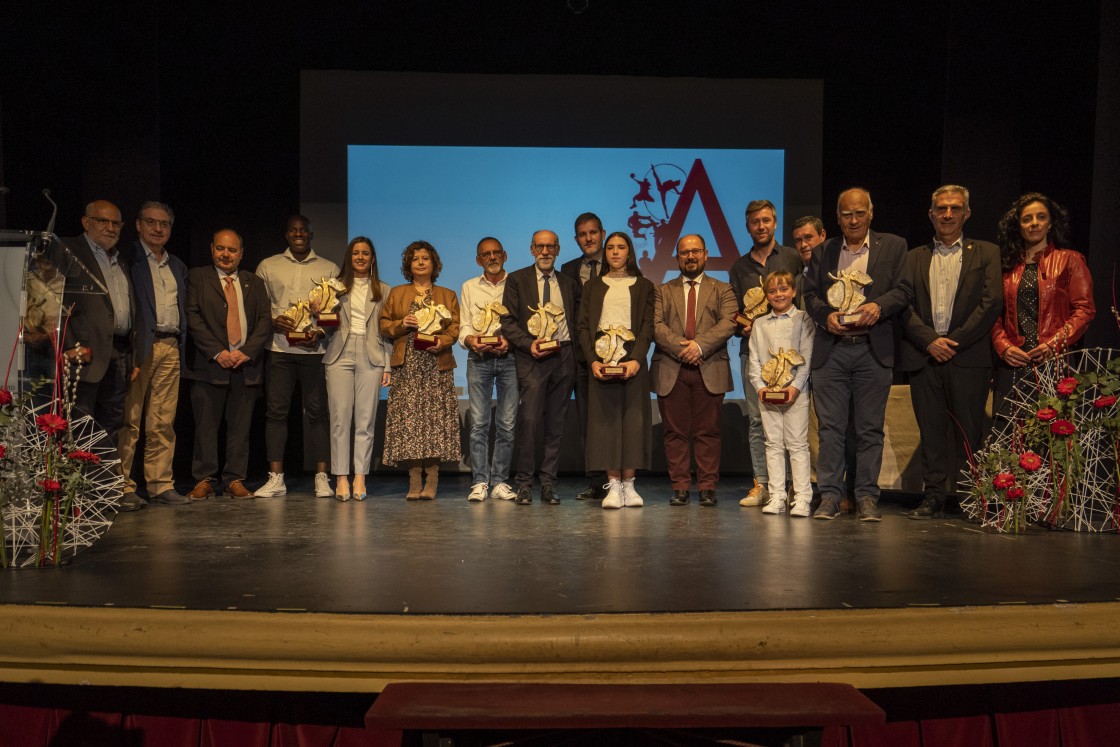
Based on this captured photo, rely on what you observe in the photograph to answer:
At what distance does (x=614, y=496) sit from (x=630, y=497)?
0.45 feet

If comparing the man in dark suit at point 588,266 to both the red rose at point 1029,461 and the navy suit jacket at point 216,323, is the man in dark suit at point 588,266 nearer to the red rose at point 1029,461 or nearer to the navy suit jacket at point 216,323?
the navy suit jacket at point 216,323

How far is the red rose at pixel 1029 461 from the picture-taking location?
4.22 m

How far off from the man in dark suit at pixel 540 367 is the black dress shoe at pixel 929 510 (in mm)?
2000

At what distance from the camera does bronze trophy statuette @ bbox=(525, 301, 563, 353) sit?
17.5 feet

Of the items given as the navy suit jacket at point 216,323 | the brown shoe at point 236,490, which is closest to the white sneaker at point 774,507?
the brown shoe at point 236,490

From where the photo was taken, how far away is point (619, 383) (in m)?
5.42

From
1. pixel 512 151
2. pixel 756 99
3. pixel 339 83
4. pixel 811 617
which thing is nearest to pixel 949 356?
pixel 811 617

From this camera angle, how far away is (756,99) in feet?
24.1

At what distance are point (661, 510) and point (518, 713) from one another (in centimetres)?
291

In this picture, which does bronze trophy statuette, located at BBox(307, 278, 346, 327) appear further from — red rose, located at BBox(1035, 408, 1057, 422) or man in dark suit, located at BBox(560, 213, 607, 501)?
red rose, located at BBox(1035, 408, 1057, 422)

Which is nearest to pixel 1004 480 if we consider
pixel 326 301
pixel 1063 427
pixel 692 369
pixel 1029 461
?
pixel 1029 461

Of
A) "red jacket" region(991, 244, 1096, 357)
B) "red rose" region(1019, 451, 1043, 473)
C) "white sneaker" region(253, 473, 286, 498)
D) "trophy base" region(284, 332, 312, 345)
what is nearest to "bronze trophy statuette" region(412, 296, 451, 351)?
"trophy base" region(284, 332, 312, 345)

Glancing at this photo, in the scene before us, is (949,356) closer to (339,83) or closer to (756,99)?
(756,99)

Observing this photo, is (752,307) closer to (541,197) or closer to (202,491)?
(541,197)
